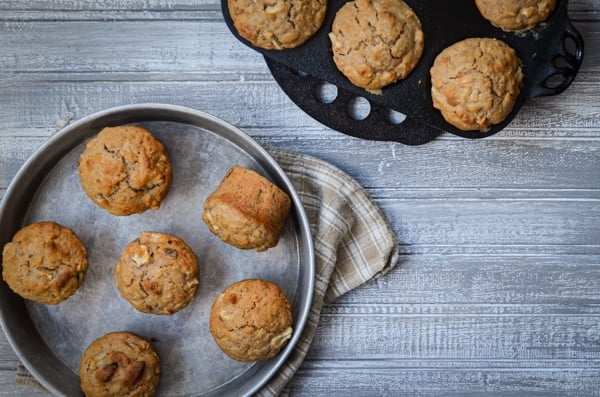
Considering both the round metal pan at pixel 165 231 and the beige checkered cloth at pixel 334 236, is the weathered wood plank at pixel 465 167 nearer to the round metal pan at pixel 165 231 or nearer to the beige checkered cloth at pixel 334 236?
the beige checkered cloth at pixel 334 236

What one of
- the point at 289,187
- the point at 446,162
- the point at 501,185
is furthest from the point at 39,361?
the point at 501,185

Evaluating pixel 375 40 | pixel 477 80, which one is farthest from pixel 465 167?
pixel 375 40

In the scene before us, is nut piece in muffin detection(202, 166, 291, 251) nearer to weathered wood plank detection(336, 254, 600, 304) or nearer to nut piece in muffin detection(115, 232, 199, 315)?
nut piece in muffin detection(115, 232, 199, 315)

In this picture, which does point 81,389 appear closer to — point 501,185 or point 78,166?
point 78,166

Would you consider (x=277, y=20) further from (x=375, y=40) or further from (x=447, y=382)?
(x=447, y=382)

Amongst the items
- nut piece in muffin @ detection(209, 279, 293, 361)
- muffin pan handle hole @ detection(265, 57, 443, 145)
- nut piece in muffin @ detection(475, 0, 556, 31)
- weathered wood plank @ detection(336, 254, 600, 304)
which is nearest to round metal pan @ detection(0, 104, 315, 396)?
nut piece in muffin @ detection(209, 279, 293, 361)
